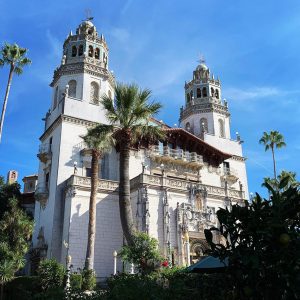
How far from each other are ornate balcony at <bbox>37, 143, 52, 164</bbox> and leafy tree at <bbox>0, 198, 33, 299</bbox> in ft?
19.6

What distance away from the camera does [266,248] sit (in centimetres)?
577

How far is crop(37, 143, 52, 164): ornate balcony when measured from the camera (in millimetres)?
34141

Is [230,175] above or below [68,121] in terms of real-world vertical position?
below

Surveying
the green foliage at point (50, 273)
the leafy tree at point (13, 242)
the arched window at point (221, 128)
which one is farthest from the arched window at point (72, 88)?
the arched window at point (221, 128)

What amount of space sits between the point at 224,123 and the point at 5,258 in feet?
97.6

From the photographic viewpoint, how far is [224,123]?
4575 cm

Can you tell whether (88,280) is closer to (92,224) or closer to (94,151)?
(92,224)

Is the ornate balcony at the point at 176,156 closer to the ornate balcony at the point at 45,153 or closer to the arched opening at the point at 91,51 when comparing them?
the ornate balcony at the point at 45,153

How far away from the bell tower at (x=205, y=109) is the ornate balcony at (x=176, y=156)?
18.6 ft

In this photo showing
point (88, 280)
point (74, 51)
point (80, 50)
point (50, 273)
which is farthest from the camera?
point (74, 51)

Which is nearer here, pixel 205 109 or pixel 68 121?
pixel 68 121

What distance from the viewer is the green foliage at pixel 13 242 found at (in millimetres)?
24906

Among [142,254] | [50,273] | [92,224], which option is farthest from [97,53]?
[142,254]

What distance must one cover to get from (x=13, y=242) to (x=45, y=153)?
972cm
